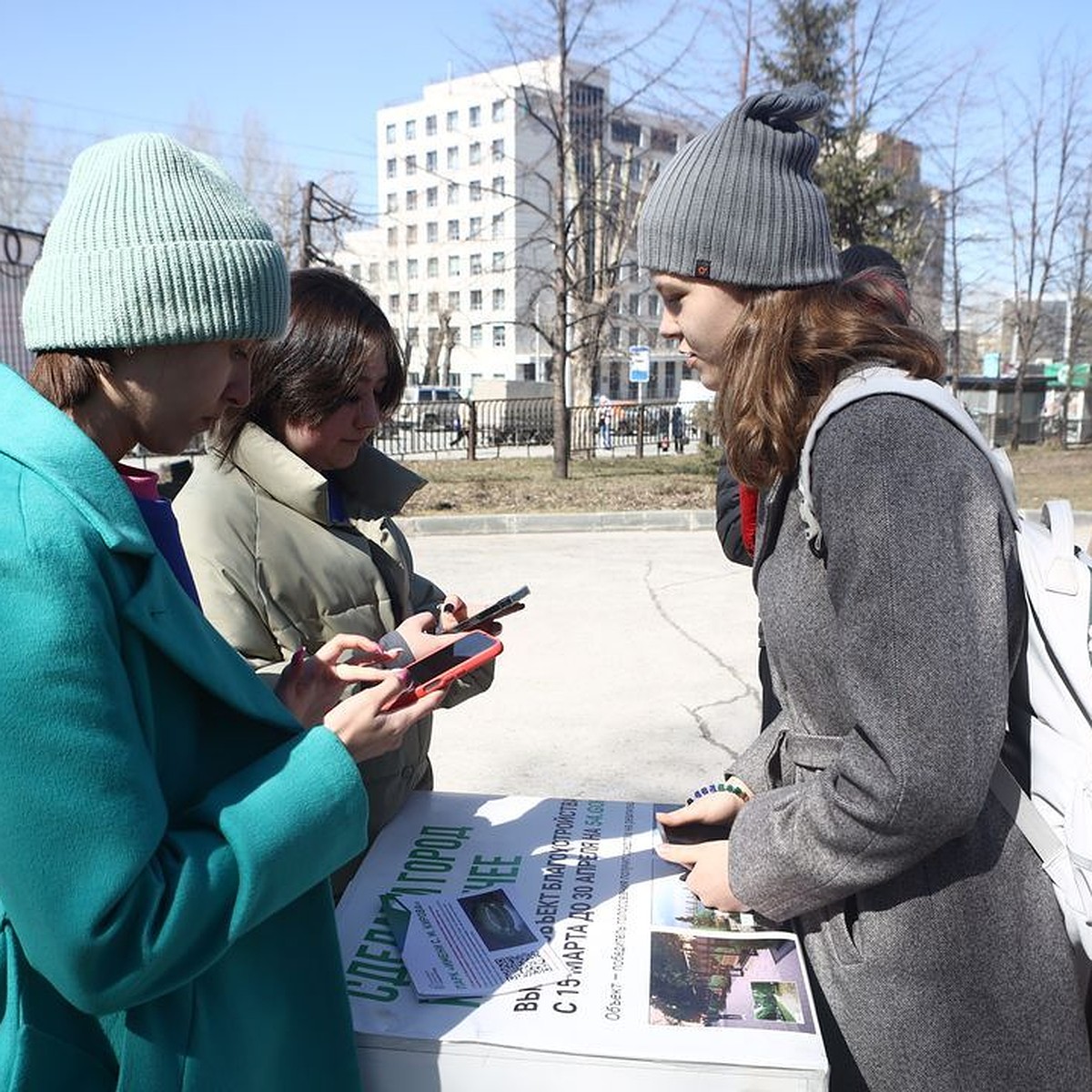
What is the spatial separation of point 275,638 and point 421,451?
69.7 ft

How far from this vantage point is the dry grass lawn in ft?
43.1

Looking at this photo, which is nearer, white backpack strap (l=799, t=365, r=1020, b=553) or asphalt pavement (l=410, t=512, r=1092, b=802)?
white backpack strap (l=799, t=365, r=1020, b=553)

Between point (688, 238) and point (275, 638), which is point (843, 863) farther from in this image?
point (275, 638)

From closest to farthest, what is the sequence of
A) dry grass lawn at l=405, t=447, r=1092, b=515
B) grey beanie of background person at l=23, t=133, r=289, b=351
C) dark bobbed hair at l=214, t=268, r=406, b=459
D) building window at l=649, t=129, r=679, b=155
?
grey beanie of background person at l=23, t=133, r=289, b=351 → dark bobbed hair at l=214, t=268, r=406, b=459 → dry grass lawn at l=405, t=447, r=1092, b=515 → building window at l=649, t=129, r=679, b=155

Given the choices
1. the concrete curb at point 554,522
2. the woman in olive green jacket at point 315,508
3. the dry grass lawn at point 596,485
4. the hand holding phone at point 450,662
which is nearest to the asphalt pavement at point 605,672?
the concrete curb at point 554,522

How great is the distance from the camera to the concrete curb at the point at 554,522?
38.7ft

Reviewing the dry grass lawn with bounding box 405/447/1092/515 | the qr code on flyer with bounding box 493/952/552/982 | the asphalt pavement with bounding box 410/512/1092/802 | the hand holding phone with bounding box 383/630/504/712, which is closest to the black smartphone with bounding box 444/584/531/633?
the hand holding phone with bounding box 383/630/504/712

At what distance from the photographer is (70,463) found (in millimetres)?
1098

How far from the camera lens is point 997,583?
50.8 inches

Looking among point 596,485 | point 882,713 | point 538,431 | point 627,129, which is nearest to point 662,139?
point 627,129

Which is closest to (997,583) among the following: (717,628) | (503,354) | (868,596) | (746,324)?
(868,596)

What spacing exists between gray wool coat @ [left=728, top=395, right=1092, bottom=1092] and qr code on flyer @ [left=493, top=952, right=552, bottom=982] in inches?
11.7

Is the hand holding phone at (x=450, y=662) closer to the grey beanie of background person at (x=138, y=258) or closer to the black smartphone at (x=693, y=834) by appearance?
the black smartphone at (x=693, y=834)

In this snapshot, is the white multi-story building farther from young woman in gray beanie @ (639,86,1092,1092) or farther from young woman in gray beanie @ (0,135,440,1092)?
young woman in gray beanie @ (0,135,440,1092)
